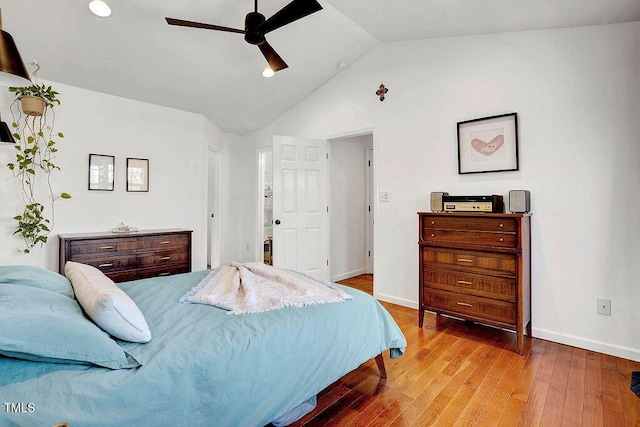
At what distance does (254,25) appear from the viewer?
239cm

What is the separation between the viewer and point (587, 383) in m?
1.98

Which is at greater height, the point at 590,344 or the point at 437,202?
the point at 437,202

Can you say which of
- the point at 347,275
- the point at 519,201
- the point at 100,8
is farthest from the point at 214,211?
the point at 519,201

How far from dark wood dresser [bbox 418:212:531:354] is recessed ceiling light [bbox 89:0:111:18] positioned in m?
3.19

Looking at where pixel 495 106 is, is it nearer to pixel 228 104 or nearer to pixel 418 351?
pixel 418 351

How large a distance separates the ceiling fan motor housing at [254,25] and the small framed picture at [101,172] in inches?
91.1

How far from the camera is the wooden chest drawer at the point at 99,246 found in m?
2.98

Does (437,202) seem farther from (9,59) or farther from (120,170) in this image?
(120,170)

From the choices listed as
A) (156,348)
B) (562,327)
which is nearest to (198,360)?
(156,348)

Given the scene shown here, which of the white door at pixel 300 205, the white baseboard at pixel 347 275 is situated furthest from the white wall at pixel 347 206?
the white door at pixel 300 205

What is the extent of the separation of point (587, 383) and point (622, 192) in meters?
1.40

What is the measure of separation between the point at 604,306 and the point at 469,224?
1146 mm

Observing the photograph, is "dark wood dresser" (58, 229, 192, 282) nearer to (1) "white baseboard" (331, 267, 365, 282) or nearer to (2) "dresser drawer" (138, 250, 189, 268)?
(2) "dresser drawer" (138, 250, 189, 268)

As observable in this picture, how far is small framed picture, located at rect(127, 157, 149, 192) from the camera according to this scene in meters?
3.77
